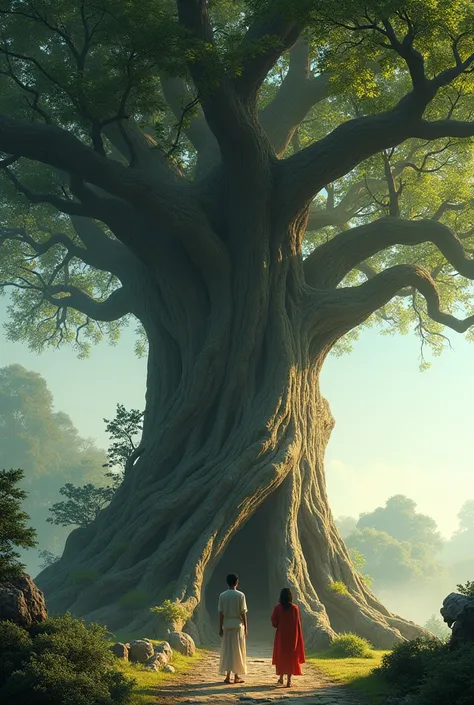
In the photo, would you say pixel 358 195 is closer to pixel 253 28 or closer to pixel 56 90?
pixel 253 28

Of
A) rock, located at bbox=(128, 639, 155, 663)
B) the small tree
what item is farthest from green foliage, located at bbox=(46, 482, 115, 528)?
rock, located at bbox=(128, 639, 155, 663)

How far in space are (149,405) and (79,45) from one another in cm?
1020

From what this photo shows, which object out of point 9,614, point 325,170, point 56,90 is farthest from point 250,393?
point 9,614

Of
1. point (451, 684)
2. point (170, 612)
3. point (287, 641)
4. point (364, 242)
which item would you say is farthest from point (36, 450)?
point (451, 684)

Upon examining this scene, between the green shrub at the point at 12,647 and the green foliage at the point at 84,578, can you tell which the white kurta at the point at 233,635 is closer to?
the green shrub at the point at 12,647

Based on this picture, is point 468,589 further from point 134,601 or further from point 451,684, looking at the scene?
point 134,601

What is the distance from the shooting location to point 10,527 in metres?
7.58

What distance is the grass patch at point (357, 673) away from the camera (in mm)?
8727

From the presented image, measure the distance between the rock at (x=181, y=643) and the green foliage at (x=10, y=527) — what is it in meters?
4.94

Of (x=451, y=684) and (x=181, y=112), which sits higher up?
(x=181, y=112)

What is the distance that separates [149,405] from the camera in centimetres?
2059

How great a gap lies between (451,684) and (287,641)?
3291mm

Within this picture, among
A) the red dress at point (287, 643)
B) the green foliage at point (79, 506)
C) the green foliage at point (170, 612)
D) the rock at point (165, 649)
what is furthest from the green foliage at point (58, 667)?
the green foliage at point (79, 506)

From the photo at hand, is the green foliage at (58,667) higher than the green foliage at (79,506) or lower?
lower
